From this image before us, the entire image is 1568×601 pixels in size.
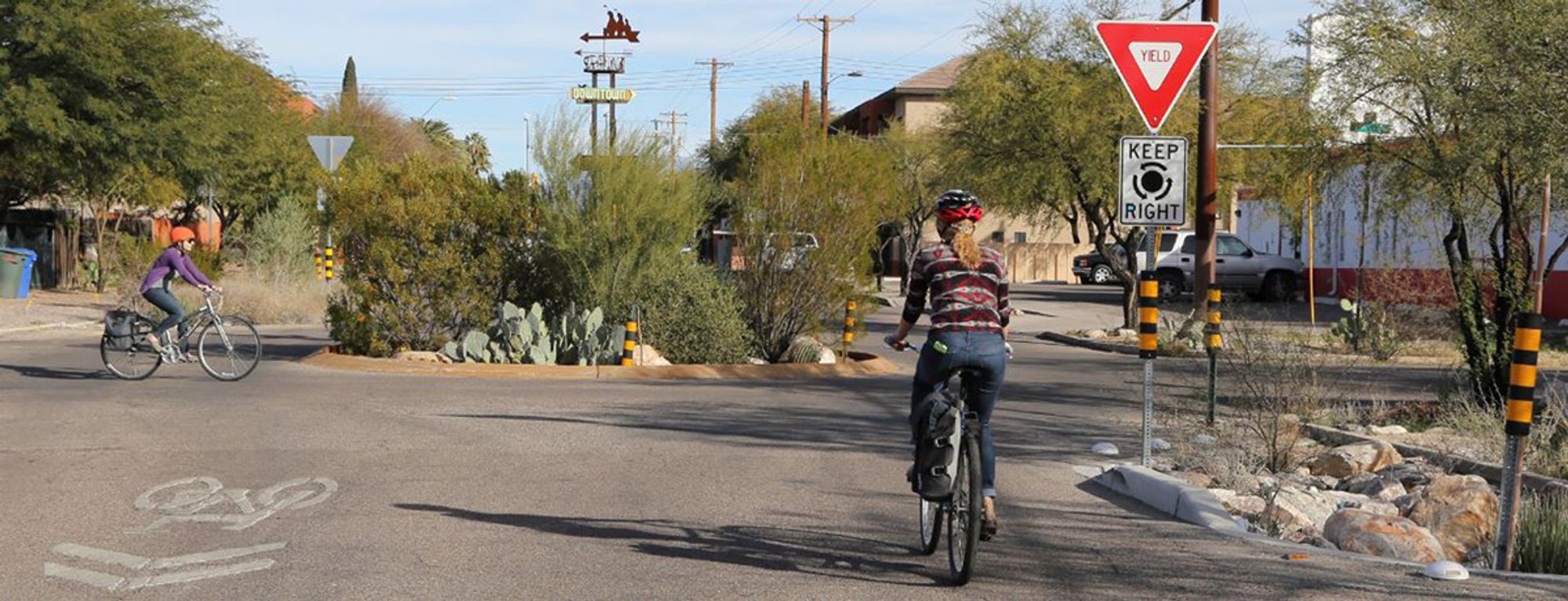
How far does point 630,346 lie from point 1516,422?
510 inches

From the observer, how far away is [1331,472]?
40.5ft

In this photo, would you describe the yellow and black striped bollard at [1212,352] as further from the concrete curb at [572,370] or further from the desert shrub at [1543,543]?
the concrete curb at [572,370]

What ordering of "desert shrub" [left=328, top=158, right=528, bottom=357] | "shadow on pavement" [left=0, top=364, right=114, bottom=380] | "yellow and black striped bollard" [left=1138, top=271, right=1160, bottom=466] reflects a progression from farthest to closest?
"desert shrub" [left=328, top=158, right=528, bottom=357]
"shadow on pavement" [left=0, top=364, right=114, bottom=380]
"yellow and black striped bollard" [left=1138, top=271, right=1160, bottom=466]

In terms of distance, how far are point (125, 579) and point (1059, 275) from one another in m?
63.5

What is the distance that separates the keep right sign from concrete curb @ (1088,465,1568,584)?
64.6 inches

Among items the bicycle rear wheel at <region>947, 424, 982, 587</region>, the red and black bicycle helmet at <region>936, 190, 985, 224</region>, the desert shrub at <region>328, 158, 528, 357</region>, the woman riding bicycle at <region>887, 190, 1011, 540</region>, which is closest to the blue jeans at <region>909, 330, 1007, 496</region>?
the woman riding bicycle at <region>887, 190, 1011, 540</region>

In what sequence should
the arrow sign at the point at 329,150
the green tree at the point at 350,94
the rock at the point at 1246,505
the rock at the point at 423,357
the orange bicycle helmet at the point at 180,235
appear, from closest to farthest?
the rock at the point at 1246,505, the orange bicycle helmet at the point at 180,235, the rock at the point at 423,357, the arrow sign at the point at 329,150, the green tree at the point at 350,94

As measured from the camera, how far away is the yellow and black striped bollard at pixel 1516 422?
8.03 meters

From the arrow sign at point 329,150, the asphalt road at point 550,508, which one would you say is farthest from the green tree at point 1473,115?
the arrow sign at point 329,150

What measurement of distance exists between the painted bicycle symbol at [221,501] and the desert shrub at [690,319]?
34.2ft

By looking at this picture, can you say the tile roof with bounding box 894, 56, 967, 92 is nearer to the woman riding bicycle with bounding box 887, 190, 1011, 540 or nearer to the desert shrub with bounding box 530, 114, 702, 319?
the desert shrub with bounding box 530, 114, 702, 319

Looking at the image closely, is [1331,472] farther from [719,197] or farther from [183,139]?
[183,139]

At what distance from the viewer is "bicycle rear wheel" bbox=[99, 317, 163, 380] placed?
56.4ft

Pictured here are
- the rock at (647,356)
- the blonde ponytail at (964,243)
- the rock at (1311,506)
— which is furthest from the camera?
the rock at (647,356)
